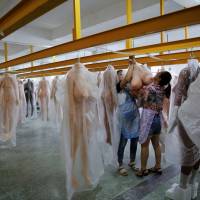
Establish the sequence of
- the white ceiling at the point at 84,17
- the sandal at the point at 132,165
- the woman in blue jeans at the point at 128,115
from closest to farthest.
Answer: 1. the woman in blue jeans at the point at 128,115
2. the sandal at the point at 132,165
3. the white ceiling at the point at 84,17

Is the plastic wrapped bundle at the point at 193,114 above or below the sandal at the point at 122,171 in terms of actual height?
above

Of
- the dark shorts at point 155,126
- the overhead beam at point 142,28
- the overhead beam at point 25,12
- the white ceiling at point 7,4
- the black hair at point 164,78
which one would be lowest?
the dark shorts at point 155,126

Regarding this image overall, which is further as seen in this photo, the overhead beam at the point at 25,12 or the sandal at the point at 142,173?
the sandal at the point at 142,173

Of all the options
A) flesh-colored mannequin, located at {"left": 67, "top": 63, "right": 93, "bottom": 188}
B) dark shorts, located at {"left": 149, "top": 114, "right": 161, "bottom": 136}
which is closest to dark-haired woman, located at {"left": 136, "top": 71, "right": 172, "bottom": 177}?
dark shorts, located at {"left": 149, "top": 114, "right": 161, "bottom": 136}

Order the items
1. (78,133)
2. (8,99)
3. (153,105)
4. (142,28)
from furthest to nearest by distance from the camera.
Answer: (8,99), (153,105), (78,133), (142,28)

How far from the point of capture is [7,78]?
311cm

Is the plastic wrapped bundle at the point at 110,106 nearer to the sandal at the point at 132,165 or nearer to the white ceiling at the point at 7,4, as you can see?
the sandal at the point at 132,165

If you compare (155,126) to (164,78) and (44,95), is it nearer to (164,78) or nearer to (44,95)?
(164,78)

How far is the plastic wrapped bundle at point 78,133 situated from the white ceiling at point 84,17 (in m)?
1.60

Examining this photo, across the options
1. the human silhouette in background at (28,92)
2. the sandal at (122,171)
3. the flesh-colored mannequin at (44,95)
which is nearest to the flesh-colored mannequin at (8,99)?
the flesh-colored mannequin at (44,95)

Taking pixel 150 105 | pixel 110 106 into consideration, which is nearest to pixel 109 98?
pixel 110 106

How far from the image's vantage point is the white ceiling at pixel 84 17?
2.90 meters

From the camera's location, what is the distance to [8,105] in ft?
10.3

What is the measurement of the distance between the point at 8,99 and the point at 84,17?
195 centimetres
